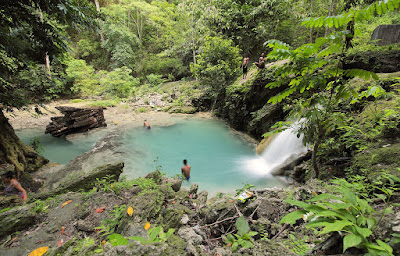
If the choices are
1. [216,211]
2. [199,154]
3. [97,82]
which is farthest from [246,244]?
[97,82]

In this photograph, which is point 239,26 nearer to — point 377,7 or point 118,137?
point 118,137

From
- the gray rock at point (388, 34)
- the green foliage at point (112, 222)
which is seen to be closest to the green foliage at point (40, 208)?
the green foliage at point (112, 222)

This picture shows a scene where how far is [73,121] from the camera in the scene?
1074cm

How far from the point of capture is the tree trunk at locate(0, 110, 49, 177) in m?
5.20

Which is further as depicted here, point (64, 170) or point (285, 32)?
point (285, 32)

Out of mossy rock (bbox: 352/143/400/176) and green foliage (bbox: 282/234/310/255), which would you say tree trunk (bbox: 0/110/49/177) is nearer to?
green foliage (bbox: 282/234/310/255)

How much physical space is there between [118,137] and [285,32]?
16.8m

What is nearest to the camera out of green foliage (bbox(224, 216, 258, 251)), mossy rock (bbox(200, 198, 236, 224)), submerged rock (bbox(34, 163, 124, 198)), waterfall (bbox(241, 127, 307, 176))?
green foliage (bbox(224, 216, 258, 251))

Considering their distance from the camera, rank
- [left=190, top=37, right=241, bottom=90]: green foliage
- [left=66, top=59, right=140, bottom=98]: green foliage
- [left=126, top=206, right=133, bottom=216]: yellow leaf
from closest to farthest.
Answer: [left=126, top=206, right=133, bottom=216]: yellow leaf < [left=190, top=37, right=241, bottom=90]: green foliage < [left=66, top=59, right=140, bottom=98]: green foliage

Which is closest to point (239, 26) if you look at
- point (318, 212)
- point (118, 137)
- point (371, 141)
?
point (118, 137)

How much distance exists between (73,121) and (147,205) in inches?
412

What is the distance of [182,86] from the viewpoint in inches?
781

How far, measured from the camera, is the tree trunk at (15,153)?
5.20 metres

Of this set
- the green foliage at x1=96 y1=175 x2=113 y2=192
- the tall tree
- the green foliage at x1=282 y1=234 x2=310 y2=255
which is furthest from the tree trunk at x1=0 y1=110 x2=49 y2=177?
the green foliage at x1=282 y1=234 x2=310 y2=255
